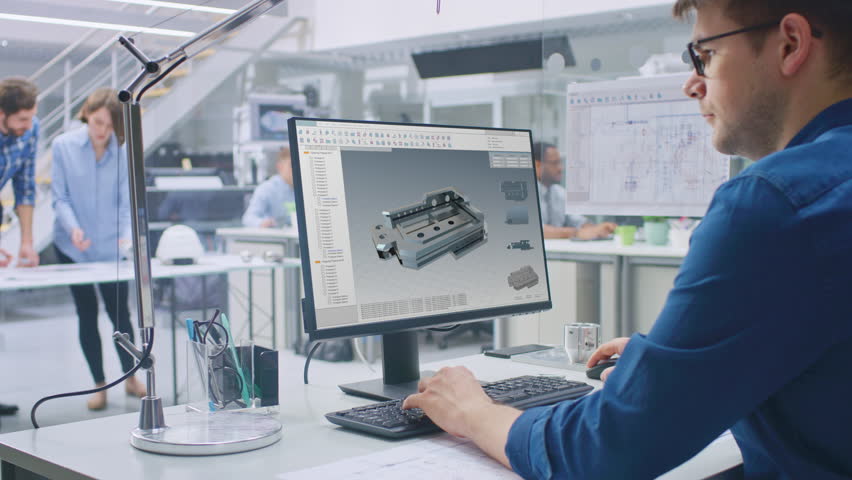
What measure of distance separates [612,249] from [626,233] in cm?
16

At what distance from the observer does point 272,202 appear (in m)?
6.04

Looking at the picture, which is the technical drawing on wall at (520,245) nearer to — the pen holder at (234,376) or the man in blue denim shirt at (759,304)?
the pen holder at (234,376)

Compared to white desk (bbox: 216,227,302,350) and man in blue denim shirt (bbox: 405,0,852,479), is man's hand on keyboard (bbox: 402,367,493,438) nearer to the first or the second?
man in blue denim shirt (bbox: 405,0,852,479)

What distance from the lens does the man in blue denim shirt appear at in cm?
77

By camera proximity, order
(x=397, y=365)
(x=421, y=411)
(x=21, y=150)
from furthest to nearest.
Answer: (x=21, y=150)
(x=397, y=365)
(x=421, y=411)

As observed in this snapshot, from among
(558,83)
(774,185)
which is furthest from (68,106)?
(774,185)

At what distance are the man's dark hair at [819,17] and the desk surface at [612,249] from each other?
251cm

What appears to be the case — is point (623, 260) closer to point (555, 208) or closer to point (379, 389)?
point (555, 208)

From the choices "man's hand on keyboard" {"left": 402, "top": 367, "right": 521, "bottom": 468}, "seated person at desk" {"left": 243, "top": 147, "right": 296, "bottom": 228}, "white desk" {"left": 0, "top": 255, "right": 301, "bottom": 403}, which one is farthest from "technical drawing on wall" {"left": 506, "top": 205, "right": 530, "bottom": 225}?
"seated person at desk" {"left": 243, "top": 147, "right": 296, "bottom": 228}

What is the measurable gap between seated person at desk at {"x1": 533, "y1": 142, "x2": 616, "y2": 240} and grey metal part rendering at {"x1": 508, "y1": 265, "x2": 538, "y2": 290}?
238cm

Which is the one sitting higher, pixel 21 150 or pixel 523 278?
pixel 21 150

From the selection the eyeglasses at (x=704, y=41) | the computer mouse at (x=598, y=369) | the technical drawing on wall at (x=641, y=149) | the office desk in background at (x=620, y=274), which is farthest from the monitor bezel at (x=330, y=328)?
the office desk in background at (x=620, y=274)

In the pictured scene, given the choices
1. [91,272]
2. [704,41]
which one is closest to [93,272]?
[91,272]

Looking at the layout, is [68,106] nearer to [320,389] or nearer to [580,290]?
[580,290]
